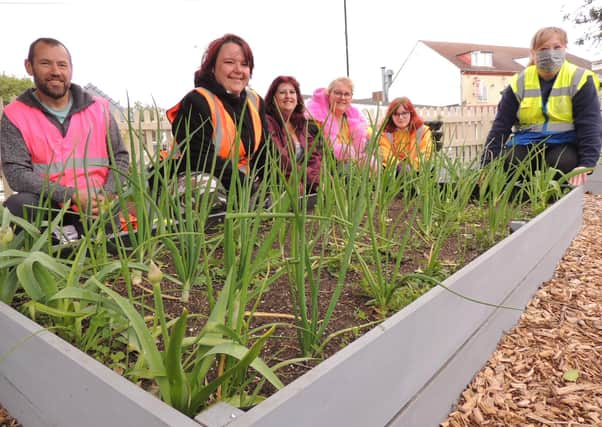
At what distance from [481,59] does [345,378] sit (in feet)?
97.5

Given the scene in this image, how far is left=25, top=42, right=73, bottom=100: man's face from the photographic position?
187 cm

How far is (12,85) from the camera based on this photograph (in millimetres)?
15727

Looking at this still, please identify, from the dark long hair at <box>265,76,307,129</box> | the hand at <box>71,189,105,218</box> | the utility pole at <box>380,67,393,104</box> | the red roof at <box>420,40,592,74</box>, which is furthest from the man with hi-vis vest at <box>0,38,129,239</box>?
the red roof at <box>420,40,592,74</box>

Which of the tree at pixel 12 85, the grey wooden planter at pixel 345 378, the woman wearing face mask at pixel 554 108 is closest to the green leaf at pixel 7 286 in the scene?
the grey wooden planter at pixel 345 378

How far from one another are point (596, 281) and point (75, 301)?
1.97 metres

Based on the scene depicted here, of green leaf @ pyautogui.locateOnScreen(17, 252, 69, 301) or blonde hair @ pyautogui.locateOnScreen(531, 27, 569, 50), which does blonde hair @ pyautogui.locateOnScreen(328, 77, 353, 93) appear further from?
green leaf @ pyautogui.locateOnScreen(17, 252, 69, 301)

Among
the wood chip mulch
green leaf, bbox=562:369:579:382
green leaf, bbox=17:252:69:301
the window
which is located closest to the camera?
green leaf, bbox=17:252:69:301

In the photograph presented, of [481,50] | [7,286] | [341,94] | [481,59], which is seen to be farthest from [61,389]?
[481,50]

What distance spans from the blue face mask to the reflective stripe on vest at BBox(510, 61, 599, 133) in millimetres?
78

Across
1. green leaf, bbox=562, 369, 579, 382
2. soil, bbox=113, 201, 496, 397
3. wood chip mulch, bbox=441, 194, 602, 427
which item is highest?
soil, bbox=113, 201, 496, 397

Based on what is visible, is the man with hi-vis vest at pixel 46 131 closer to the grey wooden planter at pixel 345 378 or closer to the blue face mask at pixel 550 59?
the grey wooden planter at pixel 345 378

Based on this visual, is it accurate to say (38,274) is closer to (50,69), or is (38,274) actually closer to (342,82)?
(50,69)

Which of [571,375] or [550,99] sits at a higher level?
[550,99]

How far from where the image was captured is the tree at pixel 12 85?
48.6 feet
